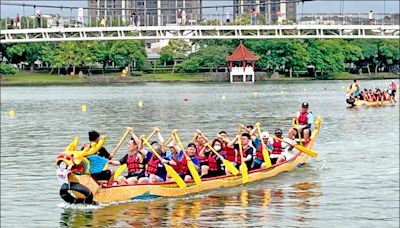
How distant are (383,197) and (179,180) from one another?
408 cm

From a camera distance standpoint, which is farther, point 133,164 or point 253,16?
point 253,16

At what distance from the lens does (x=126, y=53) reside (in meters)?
107

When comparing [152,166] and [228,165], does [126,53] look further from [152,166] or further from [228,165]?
[152,166]

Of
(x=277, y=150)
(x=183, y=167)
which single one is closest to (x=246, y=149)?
(x=277, y=150)

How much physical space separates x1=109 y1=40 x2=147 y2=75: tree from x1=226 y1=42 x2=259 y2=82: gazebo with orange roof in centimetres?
1031

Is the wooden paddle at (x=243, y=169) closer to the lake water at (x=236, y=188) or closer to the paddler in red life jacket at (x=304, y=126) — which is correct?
the lake water at (x=236, y=188)

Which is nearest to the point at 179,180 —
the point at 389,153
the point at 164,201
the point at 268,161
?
the point at 164,201

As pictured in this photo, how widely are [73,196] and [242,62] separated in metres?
89.8

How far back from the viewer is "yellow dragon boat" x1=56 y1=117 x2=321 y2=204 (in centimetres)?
1644

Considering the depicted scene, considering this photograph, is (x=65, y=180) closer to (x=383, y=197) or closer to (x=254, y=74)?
(x=383, y=197)

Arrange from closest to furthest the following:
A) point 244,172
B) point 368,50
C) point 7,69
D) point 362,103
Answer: point 244,172 → point 362,103 → point 7,69 → point 368,50

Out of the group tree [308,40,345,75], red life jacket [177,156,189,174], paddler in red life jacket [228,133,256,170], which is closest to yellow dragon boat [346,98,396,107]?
paddler in red life jacket [228,133,256,170]

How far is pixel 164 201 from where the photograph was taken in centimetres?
1834

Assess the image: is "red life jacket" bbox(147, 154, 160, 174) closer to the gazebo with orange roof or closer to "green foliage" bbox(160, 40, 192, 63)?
the gazebo with orange roof
